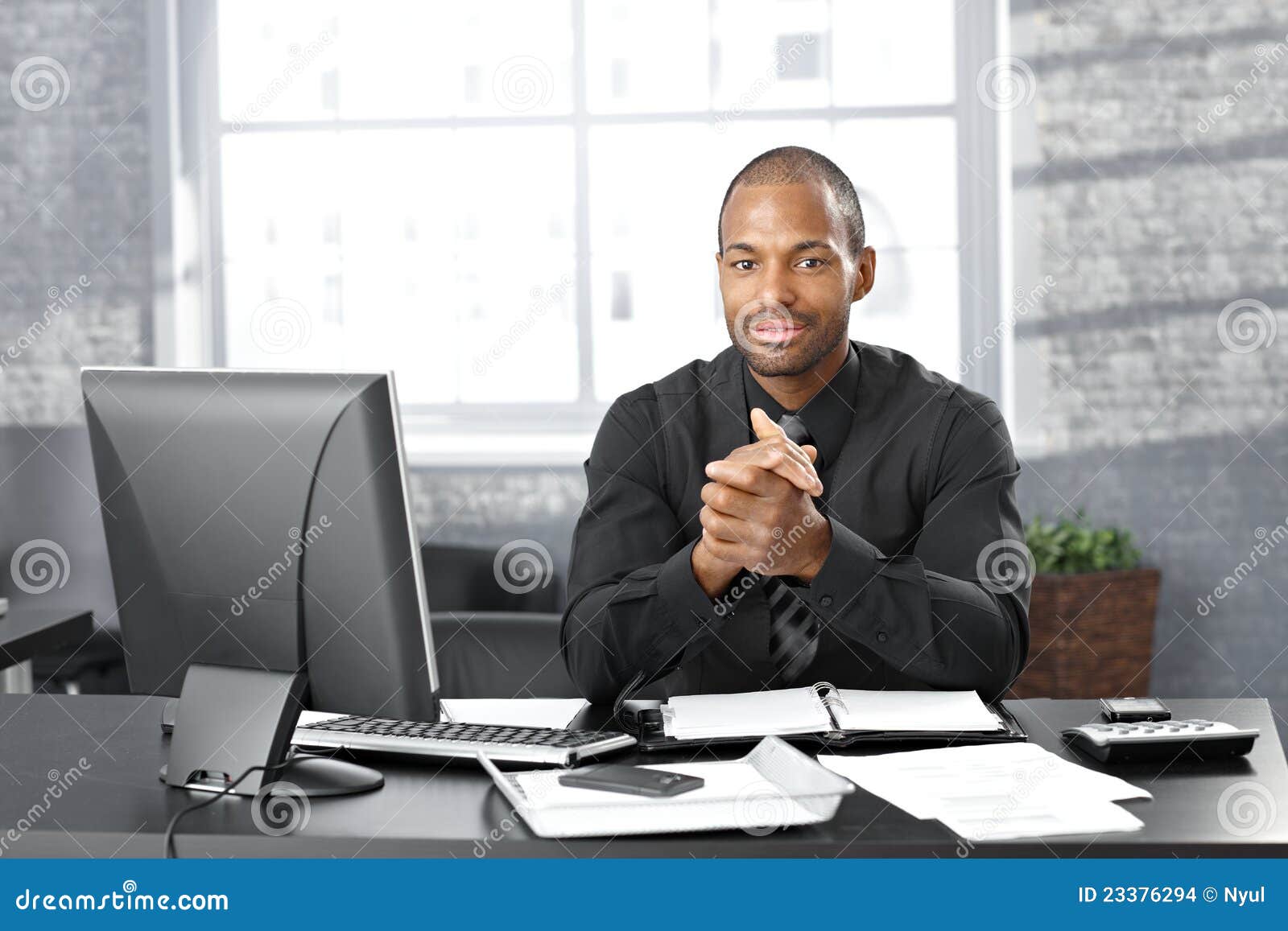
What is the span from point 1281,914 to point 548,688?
145 cm

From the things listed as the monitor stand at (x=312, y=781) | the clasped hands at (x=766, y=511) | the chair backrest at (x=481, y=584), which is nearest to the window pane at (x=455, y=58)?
the chair backrest at (x=481, y=584)

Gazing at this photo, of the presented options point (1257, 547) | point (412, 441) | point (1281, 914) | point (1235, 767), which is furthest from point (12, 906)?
point (1257, 547)

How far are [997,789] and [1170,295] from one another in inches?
132

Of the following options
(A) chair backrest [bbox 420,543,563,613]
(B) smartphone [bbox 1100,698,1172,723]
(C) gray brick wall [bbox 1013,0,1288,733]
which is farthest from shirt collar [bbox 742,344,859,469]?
(C) gray brick wall [bbox 1013,0,1288,733]

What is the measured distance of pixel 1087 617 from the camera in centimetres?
389

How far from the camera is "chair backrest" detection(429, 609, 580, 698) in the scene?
2.33 meters

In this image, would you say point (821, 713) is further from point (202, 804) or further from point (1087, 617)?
point (1087, 617)

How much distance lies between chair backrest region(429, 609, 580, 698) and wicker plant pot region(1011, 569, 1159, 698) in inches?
76.1

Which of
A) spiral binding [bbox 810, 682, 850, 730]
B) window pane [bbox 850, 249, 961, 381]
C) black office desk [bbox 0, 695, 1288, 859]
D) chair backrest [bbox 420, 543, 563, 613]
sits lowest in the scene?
chair backrest [bbox 420, 543, 563, 613]

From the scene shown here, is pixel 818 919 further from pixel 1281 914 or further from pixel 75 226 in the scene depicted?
pixel 75 226

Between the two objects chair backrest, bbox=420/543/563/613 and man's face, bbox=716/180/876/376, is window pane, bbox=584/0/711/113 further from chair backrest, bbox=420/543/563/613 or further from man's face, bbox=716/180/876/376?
man's face, bbox=716/180/876/376

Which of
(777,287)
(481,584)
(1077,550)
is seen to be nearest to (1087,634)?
(1077,550)

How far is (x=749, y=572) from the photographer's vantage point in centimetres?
177

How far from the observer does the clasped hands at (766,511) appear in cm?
158
